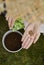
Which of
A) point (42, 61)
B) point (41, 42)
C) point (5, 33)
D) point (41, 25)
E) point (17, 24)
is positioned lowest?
point (42, 61)

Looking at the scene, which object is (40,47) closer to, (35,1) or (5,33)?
(5,33)

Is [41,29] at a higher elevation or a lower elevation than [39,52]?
higher

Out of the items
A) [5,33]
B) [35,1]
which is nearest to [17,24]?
[35,1]

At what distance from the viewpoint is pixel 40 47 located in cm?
159

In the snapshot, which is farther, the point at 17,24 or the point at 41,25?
the point at 17,24

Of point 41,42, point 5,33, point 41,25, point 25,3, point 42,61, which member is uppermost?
point 25,3

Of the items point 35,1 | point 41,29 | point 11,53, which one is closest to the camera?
point 35,1

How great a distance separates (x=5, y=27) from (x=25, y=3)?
848 millimetres

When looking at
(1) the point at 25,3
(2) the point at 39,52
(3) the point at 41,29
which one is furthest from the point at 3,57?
(1) the point at 25,3

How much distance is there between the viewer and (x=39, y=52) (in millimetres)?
1580

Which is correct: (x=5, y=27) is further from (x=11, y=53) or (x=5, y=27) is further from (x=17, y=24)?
(x=17, y=24)

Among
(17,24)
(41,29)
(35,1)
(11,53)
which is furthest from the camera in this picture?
(11,53)

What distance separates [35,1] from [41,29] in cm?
18

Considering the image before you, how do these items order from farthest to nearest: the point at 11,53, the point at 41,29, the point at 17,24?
1. the point at 11,53
2. the point at 17,24
3. the point at 41,29
